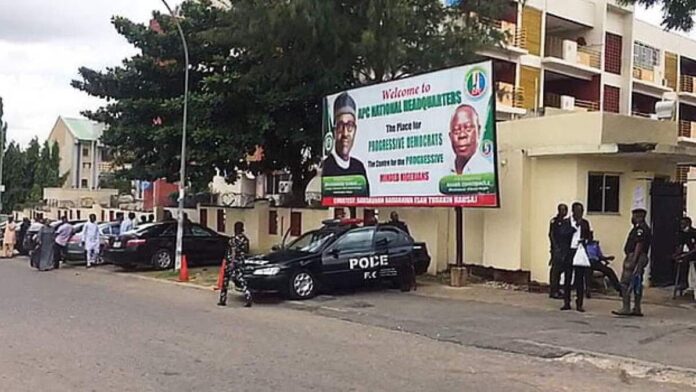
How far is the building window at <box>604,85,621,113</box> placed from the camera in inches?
1727

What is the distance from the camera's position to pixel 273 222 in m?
28.0

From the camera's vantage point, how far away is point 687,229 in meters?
16.2

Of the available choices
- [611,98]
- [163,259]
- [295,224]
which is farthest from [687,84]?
[163,259]

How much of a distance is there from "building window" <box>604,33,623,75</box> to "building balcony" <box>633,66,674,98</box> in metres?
1.16

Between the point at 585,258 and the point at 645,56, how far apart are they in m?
36.0

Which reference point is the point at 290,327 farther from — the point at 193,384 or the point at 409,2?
the point at 409,2

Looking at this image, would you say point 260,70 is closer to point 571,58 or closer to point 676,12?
point 676,12

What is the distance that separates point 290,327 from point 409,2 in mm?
11296

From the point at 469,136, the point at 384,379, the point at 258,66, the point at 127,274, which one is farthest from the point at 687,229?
the point at 127,274

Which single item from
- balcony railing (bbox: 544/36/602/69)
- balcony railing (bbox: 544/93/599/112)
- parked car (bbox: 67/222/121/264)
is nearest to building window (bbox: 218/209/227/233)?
parked car (bbox: 67/222/121/264)

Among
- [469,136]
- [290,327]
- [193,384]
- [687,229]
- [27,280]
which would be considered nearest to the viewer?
[193,384]

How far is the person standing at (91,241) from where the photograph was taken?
25750 mm

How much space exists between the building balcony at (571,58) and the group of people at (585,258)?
26.2 meters

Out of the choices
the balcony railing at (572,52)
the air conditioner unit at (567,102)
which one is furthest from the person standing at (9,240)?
the balcony railing at (572,52)
